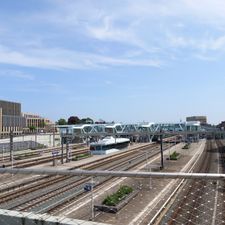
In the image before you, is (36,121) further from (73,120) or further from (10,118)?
(10,118)

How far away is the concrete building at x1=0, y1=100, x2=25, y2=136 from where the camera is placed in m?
112

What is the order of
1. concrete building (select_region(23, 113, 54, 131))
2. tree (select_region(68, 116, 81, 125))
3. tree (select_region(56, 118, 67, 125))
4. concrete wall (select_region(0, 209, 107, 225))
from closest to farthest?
concrete wall (select_region(0, 209, 107, 225)) → concrete building (select_region(23, 113, 54, 131)) → tree (select_region(68, 116, 81, 125)) → tree (select_region(56, 118, 67, 125))

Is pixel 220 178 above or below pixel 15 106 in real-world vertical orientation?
below

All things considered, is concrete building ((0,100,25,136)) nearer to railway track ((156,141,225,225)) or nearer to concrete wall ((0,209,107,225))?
railway track ((156,141,225,225))

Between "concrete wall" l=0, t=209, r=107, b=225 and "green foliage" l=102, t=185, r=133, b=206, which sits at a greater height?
"concrete wall" l=0, t=209, r=107, b=225

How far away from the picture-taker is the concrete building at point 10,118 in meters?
112

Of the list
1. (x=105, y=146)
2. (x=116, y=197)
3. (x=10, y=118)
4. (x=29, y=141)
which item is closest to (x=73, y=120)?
(x=10, y=118)

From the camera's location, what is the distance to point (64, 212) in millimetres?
18453

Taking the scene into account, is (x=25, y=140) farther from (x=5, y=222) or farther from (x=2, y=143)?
(x=5, y=222)

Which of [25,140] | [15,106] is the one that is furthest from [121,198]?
[15,106]

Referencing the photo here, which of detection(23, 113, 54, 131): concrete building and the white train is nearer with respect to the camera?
the white train

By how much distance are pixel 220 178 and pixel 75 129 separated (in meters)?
93.8

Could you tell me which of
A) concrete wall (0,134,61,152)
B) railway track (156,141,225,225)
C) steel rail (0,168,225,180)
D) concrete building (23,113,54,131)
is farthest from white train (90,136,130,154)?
concrete building (23,113,54,131)

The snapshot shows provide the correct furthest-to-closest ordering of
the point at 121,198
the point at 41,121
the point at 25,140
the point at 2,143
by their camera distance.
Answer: the point at 41,121
the point at 25,140
the point at 2,143
the point at 121,198
